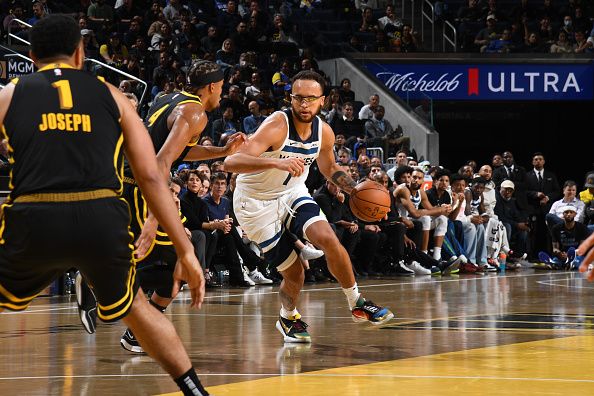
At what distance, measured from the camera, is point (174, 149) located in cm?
604

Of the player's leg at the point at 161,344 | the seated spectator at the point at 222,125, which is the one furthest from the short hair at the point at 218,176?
the player's leg at the point at 161,344

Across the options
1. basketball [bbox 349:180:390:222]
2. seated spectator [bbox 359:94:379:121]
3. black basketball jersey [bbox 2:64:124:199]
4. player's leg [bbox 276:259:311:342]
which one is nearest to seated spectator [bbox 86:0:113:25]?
seated spectator [bbox 359:94:379:121]

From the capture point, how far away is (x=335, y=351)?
7.03m

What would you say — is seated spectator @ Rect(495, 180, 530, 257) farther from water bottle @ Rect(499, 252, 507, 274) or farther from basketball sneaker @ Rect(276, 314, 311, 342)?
basketball sneaker @ Rect(276, 314, 311, 342)

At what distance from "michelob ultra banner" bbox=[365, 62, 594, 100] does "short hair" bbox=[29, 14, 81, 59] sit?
1790 cm

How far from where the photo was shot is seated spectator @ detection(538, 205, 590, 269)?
16734 millimetres

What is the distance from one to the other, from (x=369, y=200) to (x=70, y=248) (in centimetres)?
469

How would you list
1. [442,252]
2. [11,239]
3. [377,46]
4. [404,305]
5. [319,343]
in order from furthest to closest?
1. [377,46]
2. [442,252]
3. [404,305]
4. [319,343]
5. [11,239]

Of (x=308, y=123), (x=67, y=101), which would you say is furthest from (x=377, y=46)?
(x=67, y=101)

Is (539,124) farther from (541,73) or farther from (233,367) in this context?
(233,367)

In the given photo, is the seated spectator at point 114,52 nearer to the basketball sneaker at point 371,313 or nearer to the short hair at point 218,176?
the short hair at point 218,176

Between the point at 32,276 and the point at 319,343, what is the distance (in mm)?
3621

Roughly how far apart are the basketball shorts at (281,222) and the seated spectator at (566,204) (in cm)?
1003

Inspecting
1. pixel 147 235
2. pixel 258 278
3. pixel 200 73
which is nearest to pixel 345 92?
pixel 258 278
